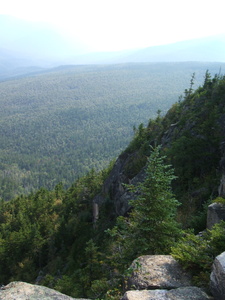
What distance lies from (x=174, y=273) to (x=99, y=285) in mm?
2837

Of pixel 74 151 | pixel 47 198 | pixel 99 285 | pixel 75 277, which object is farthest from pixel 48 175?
pixel 99 285

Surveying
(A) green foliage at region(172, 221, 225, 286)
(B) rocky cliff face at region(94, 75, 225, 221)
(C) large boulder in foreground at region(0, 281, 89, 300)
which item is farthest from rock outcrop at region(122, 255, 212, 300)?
(B) rocky cliff face at region(94, 75, 225, 221)

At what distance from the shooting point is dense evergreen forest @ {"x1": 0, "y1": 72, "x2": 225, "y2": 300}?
9008 mm

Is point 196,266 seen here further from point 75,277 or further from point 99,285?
point 75,277

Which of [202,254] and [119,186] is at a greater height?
[202,254]

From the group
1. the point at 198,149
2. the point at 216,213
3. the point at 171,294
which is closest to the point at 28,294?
the point at 171,294

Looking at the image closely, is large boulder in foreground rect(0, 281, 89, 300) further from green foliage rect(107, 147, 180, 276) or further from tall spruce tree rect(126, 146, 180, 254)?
tall spruce tree rect(126, 146, 180, 254)

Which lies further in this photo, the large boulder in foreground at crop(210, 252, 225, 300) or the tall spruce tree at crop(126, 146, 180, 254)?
the tall spruce tree at crop(126, 146, 180, 254)

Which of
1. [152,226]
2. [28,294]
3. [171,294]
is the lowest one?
[28,294]

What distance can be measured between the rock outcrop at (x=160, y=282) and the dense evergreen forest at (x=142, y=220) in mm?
381

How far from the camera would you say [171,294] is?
253 inches

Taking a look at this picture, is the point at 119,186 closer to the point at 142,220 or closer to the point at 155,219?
the point at 142,220

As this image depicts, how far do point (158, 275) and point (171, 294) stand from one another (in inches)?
36.5

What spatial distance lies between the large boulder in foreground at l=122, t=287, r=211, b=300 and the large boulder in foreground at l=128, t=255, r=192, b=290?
0.40 meters
